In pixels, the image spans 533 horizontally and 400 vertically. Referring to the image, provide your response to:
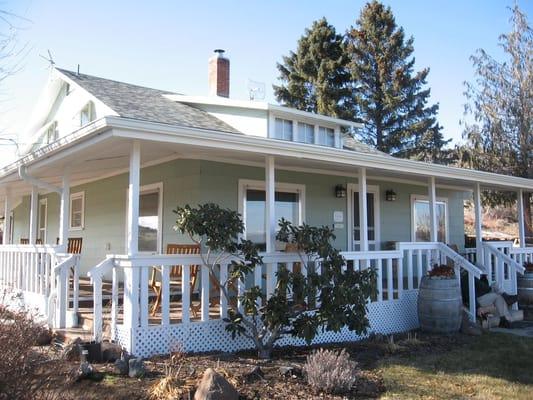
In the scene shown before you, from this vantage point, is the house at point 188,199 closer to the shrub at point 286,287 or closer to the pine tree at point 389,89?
the shrub at point 286,287

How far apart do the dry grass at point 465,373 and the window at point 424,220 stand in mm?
A: 5544

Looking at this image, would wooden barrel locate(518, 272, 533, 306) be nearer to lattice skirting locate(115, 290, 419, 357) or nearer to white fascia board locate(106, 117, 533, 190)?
white fascia board locate(106, 117, 533, 190)

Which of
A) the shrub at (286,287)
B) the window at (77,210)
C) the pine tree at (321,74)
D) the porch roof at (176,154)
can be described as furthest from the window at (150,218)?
the pine tree at (321,74)

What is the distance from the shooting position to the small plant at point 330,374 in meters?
4.47

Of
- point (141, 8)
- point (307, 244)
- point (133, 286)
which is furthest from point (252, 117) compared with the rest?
point (133, 286)

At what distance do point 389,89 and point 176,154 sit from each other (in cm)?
1946

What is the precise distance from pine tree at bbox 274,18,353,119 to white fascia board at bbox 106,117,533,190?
15868mm

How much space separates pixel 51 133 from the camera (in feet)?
44.3

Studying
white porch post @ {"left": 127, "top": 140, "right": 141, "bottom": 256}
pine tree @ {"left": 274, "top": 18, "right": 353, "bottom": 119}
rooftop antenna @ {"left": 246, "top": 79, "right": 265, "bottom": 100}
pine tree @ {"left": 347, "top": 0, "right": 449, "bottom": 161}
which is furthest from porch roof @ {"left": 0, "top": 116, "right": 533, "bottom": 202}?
pine tree @ {"left": 347, "top": 0, "right": 449, "bottom": 161}

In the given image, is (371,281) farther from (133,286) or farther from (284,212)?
(284,212)

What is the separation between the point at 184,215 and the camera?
5.56 metres

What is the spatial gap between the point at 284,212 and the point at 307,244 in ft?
11.7

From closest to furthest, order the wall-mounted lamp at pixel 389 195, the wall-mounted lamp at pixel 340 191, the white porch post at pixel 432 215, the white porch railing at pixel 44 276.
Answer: the white porch railing at pixel 44 276
the white porch post at pixel 432 215
the wall-mounted lamp at pixel 340 191
the wall-mounted lamp at pixel 389 195

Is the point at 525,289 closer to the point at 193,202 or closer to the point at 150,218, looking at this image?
the point at 193,202
